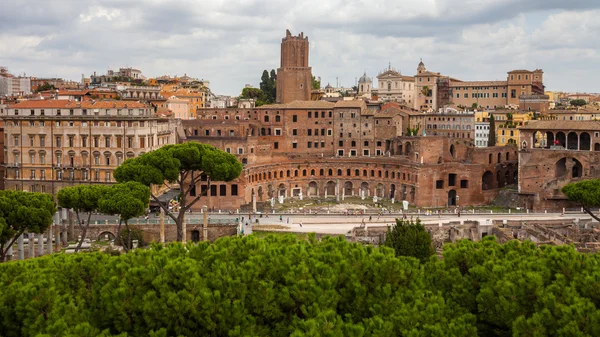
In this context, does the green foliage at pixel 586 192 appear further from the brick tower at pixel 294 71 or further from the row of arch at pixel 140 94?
the row of arch at pixel 140 94

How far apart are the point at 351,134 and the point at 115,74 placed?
57963 mm

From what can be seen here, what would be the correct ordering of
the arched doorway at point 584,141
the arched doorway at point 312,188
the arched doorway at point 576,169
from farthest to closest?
1. the arched doorway at point 312,188
2. the arched doorway at point 584,141
3. the arched doorway at point 576,169

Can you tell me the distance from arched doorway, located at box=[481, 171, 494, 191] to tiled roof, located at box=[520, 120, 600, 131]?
5.70 metres

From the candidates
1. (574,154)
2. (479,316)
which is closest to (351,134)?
Answer: (574,154)

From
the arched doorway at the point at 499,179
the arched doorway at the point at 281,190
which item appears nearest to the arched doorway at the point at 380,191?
the arched doorway at the point at 281,190

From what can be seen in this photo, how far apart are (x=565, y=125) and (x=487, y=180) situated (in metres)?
8.49

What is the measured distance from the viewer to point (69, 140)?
55.7 metres

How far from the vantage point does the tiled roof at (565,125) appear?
59625 millimetres

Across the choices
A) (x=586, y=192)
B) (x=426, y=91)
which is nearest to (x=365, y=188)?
(x=586, y=192)

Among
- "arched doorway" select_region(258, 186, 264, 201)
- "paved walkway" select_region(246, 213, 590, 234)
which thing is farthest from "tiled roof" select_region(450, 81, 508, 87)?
"paved walkway" select_region(246, 213, 590, 234)

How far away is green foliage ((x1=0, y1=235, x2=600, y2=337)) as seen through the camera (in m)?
14.8

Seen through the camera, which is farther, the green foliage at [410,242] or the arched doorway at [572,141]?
the arched doorway at [572,141]

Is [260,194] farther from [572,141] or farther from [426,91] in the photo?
[426,91]

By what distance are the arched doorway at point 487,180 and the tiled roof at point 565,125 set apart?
18.7 ft
